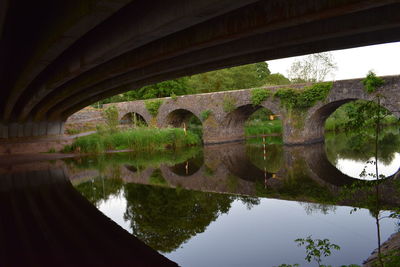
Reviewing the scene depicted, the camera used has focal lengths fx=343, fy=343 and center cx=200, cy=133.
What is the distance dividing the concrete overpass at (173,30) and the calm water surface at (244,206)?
1866 mm

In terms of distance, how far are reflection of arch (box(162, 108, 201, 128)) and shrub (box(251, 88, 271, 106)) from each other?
7.33m

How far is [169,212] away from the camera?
7957mm

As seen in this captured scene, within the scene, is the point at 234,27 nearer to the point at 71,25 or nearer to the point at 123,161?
the point at 71,25

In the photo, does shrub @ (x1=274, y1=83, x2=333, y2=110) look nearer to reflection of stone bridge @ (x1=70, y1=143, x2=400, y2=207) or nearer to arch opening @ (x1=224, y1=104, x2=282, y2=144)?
arch opening @ (x1=224, y1=104, x2=282, y2=144)

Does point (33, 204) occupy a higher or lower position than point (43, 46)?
lower

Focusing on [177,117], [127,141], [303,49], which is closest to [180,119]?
[177,117]

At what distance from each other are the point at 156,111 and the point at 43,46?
2467 cm

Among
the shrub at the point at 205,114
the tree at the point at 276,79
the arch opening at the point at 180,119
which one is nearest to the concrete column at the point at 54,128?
the arch opening at the point at 180,119

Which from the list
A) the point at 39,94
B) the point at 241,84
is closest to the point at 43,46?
the point at 39,94

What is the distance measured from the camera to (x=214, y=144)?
85.9 feet

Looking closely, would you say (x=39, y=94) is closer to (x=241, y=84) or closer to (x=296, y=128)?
(x=296, y=128)

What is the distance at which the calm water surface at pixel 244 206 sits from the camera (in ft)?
18.2

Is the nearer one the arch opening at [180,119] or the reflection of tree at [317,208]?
the reflection of tree at [317,208]

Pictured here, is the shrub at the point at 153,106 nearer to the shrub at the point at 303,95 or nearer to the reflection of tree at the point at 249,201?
the shrub at the point at 303,95
